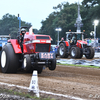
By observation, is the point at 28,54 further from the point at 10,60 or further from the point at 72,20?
the point at 72,20

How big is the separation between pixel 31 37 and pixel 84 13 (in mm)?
57873

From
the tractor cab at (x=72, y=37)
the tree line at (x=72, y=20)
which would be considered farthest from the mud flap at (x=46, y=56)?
the tree line at (x=72, y=20)

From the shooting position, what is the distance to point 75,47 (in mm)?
20344

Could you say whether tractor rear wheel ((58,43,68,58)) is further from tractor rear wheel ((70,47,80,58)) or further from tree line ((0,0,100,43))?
tree line ((0,0,100,43))

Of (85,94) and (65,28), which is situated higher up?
(65,28)

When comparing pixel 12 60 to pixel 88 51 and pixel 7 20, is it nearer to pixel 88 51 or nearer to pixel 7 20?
pixel 88 51

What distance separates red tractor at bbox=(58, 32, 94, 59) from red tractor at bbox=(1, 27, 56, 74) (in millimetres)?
10816

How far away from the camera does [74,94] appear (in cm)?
532

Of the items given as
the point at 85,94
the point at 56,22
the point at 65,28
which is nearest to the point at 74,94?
the point at 85,94

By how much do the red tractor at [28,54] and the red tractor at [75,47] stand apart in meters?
10.8

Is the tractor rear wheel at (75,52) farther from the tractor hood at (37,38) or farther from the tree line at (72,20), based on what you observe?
the tree line at (72,20)

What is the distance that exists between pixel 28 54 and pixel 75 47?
38.5 feet

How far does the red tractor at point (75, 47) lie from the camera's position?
20.2m

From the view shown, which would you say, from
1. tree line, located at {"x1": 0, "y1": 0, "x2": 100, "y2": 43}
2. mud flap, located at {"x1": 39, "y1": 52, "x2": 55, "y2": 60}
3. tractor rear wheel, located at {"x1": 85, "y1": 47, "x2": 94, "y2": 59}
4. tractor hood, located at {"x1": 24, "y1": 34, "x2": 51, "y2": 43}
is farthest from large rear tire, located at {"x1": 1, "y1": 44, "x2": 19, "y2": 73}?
tree line, located at {"x1": 0, "y1": 0, "x2": 100, "y2": 43}
